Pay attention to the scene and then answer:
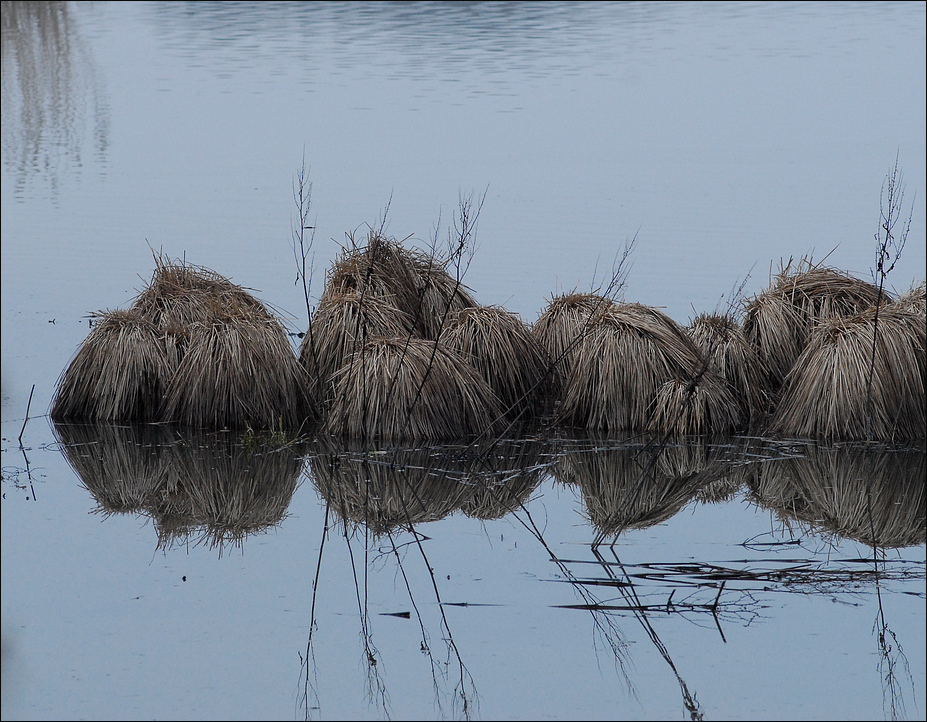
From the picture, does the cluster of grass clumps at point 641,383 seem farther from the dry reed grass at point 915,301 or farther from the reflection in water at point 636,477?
the dry reed grass at point 915,301

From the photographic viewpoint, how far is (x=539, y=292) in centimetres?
1241

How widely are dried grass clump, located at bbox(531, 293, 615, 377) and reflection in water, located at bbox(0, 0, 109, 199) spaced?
10.9 meters

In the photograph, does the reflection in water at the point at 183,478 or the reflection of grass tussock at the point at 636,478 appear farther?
the reflection of grass tussock at the point at 636,478

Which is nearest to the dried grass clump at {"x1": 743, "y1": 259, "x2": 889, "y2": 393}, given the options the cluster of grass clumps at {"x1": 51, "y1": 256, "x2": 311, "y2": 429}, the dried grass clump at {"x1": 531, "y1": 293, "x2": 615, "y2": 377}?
the dried grass clump at {"x1": 531, "y1": 293, "x2": 615, "y2": 377}

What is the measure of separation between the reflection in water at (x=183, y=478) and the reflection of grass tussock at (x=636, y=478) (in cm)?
177

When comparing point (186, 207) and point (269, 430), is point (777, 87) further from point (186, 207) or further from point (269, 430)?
point (269, 430)

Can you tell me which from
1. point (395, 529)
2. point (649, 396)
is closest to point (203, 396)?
point (395, 529)

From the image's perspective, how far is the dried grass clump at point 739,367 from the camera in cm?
863

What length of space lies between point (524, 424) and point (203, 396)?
2191 millimetres

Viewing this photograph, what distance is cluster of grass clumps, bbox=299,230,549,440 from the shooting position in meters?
8.11

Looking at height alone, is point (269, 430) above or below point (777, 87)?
above

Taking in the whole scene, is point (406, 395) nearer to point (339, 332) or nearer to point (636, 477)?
point (339, 332)

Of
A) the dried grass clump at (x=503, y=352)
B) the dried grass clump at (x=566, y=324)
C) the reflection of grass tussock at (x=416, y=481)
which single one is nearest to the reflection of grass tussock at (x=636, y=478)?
the reflection of grass tussock at (x=416, y=481)

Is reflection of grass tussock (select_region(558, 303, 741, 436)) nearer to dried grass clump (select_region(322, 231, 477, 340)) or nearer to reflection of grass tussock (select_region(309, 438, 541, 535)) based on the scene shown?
reflection of grass tussock (select_region(309, 438, 541, 535))
